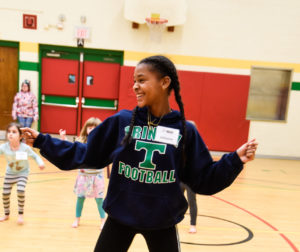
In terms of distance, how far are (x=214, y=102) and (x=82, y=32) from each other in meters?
4.06

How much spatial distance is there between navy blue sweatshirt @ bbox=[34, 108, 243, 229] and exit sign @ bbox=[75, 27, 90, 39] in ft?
22.9

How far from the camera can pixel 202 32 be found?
8.45m

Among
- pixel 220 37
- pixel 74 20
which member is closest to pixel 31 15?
pixel 74 20

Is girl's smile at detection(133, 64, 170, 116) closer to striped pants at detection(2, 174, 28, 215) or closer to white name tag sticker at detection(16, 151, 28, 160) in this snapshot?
white name tag sticker at detection(16, 151, 28, 160)

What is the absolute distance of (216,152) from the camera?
8805mm

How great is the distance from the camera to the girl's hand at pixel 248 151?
61.8 inches

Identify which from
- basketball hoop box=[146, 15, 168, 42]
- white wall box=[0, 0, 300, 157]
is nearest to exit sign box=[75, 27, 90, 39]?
white wall box=[0, 0, 300, 157]

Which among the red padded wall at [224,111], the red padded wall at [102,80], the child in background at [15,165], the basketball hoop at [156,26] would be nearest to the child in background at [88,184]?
the child in background at [15,165]

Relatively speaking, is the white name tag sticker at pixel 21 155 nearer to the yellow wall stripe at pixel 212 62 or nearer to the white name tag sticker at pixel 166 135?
the white name tag sticker at pixel 166 135

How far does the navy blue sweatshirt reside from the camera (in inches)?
63.3

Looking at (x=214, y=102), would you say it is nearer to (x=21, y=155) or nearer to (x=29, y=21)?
(x=29, y=21)

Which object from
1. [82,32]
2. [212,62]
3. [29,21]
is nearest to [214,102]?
[212,62]

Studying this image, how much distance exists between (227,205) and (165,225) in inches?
129

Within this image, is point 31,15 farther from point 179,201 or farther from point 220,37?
point 179,201
